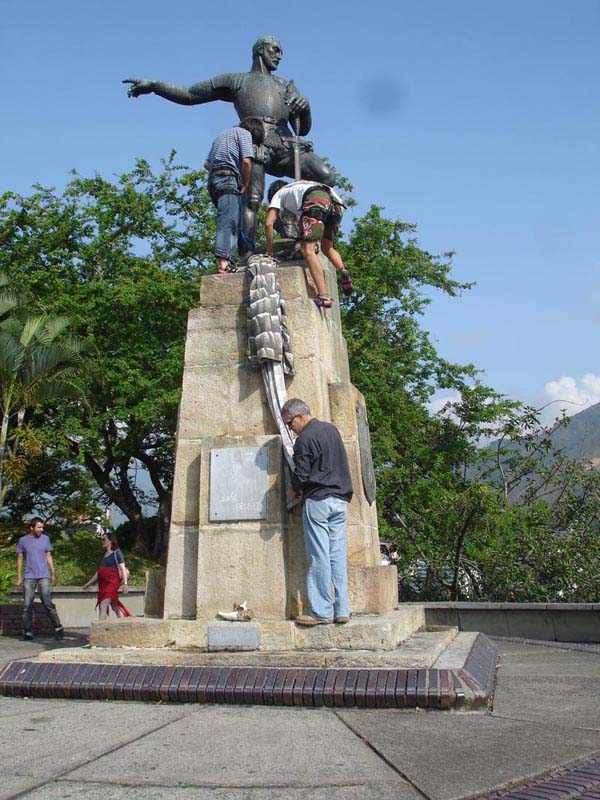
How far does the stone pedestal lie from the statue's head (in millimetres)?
2413

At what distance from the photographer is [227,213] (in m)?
7.66

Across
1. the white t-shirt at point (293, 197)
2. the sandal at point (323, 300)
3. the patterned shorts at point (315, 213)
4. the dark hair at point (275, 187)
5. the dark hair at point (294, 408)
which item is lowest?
the dark hair at point (294, 408)

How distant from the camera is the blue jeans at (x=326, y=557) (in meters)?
5.65

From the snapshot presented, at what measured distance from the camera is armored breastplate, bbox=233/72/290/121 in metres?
7.89

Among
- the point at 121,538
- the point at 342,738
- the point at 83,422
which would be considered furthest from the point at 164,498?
the point at 342,738

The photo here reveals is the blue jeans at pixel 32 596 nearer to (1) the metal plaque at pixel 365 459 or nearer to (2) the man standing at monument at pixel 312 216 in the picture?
(1) the metal plaque at pixel 365 459

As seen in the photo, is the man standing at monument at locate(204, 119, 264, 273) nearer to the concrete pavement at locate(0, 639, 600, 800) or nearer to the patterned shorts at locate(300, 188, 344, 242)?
the patterned shorts at locate(300, 188, 344, 242)

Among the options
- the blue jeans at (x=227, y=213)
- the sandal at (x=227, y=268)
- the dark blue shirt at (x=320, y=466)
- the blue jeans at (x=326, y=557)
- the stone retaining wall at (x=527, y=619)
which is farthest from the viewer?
the stone retaining wall at (x=527, y=619)

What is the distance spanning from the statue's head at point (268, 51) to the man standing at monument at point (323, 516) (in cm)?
417

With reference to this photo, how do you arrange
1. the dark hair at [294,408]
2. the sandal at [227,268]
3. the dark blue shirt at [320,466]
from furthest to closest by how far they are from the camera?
the sandal at [227,268], the dark hair at [294,408], the dark blue shirt at [320,466]

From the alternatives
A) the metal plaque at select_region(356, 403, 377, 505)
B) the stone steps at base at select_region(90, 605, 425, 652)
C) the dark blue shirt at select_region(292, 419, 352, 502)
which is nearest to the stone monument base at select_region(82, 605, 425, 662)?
the stone steps at base at select_region(90, 605, 425, 652)

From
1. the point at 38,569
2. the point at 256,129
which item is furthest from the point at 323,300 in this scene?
the point at 38,569

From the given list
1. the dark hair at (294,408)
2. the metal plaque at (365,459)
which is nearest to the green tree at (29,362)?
the metal plaque at (365,459)

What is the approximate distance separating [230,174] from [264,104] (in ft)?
2.67
